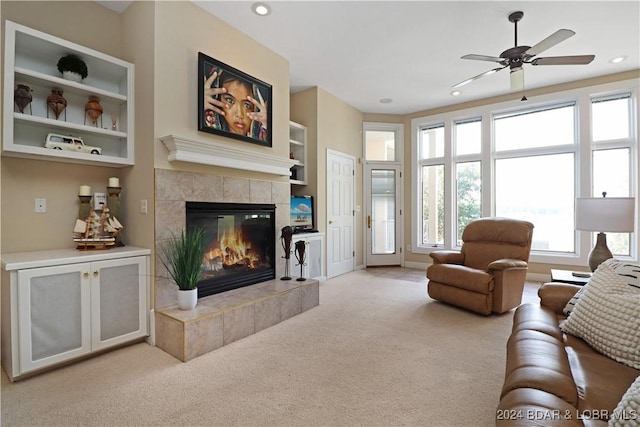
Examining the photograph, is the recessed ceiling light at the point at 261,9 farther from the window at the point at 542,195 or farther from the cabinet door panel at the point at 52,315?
the window at the point at 542,195

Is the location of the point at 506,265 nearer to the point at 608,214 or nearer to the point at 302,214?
the point at 608,214

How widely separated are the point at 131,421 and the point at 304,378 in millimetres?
980

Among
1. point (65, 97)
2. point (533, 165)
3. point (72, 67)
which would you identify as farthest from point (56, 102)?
point (533, 165)

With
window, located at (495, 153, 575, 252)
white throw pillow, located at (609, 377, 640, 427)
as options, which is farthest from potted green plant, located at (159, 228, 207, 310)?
window, located at (495, 153, 575, 252)

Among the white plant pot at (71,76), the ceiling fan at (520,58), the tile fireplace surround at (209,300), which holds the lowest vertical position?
the tile fireplace surround at (209,300)

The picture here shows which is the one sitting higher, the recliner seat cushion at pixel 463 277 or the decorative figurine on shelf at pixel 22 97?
the decorative figurine on shelf at pixel 22 97

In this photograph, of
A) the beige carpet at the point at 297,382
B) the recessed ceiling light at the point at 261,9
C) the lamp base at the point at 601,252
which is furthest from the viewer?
the recessed ceiling light at the point at 261,9

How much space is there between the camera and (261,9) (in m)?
2.93

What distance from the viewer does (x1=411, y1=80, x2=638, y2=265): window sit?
439cm

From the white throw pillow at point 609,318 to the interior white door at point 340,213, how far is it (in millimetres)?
3594

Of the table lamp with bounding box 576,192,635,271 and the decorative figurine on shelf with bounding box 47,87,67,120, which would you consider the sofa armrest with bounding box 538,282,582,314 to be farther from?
the decorative figurine on shelf with bounding box 47,87,67,120

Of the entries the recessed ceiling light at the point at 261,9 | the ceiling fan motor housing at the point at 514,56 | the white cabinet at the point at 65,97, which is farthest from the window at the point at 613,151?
the white cabinet at the point at 65,97

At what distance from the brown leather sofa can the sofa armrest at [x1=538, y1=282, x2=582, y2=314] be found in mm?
333

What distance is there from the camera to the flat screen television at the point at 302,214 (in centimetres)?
448
